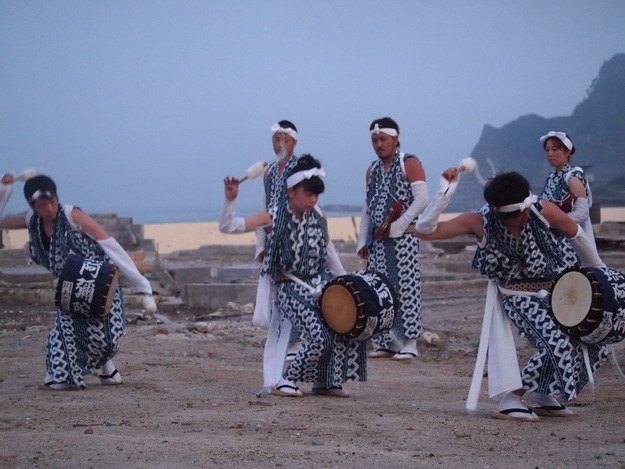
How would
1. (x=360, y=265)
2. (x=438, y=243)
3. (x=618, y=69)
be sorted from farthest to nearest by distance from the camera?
(x=618, y=69) < (x=438, y=243) < (x=360, y=265)

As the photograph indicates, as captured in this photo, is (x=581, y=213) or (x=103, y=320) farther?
(x=581, y=213)

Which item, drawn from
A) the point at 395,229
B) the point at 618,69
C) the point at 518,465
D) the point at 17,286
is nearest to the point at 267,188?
the point at 395,229

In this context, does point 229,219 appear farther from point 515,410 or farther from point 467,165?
point 515,410

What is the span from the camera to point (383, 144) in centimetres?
885

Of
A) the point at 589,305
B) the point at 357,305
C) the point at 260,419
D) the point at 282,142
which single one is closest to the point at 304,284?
the point at 357,305

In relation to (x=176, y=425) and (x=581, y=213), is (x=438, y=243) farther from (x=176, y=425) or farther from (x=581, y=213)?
(x=176, y=425)

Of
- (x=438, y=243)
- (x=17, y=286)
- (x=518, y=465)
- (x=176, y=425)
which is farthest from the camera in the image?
(x=438, y=243)

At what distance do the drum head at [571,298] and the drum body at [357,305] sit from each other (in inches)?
48.9

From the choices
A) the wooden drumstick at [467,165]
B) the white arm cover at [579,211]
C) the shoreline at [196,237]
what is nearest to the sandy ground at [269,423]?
the white arm cover at [579,211]

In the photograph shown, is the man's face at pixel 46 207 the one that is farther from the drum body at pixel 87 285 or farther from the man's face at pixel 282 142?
the man's face at pixel 282 142

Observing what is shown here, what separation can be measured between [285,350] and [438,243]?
49.7 feet

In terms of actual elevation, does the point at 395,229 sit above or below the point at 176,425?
above

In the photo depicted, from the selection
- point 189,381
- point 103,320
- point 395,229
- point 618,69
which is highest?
point 618,69

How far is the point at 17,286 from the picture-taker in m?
14.9
